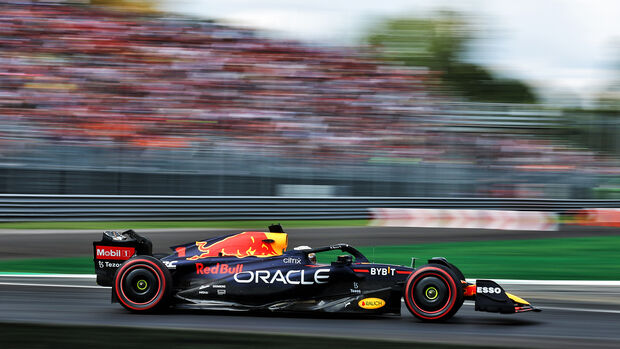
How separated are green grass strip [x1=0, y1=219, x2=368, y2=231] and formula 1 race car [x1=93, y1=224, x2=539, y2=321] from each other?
7.86m

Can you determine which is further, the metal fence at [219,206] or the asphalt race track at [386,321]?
the metal fence at [219,206]

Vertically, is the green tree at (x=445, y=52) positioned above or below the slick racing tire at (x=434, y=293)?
above

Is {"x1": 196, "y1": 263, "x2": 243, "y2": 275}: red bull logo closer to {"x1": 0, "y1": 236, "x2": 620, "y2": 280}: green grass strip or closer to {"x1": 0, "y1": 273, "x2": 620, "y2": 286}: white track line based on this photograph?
{"x1": 0, "y1": 273, "x2": 620, "y2": 286}: white track line

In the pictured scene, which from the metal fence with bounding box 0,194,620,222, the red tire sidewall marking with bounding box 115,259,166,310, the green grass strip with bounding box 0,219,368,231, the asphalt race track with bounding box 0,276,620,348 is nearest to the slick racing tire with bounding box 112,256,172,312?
the red tire sidewall marking with bounding box 115,259,166,310

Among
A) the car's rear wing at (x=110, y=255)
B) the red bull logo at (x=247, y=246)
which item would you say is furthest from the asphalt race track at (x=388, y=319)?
the red bull logo at (x=247, y=246)

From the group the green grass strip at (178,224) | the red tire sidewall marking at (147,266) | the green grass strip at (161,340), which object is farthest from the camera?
the green grass strip at (178,224)

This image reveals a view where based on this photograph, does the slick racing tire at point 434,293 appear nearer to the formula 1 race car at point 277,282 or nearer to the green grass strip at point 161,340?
the formula 1 race car at point 277,282

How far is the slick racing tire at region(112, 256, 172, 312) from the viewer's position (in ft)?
21.1

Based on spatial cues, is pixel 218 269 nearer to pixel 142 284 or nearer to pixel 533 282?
pixel 142 284

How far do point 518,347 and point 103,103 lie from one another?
47.3 ft

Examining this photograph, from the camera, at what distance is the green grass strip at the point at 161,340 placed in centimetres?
512

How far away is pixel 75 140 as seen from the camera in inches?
630

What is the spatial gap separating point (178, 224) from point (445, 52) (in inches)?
655

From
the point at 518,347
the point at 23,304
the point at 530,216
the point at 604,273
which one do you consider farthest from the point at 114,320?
the point at 530,216
